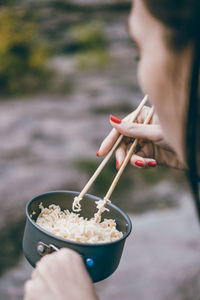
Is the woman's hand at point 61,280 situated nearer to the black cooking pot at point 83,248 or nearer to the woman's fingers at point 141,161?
the black cooking pot at point 83,248

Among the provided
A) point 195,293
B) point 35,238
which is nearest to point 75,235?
point 35,238

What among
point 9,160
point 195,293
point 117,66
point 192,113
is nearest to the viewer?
point 192,113

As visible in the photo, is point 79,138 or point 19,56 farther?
point 19,56

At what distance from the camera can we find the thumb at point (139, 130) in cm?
178

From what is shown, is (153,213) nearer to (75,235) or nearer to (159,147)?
(159,147)

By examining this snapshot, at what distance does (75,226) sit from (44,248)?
19 centimetres

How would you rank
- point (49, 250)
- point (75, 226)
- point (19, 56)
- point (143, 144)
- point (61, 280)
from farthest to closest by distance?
point (19, 56) → point (143, 144) → point (75, 226) → point (49, 250) → point (61, 280)

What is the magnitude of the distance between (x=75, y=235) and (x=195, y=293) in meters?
2.26

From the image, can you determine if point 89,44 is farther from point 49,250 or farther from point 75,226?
point 49,250

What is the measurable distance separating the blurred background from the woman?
2.36m

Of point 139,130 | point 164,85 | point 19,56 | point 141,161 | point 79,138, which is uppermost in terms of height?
point 164,85

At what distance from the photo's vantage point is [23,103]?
7.02 metres

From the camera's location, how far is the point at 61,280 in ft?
3.74

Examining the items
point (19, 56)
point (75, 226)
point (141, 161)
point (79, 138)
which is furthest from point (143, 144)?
point (19, 56)
